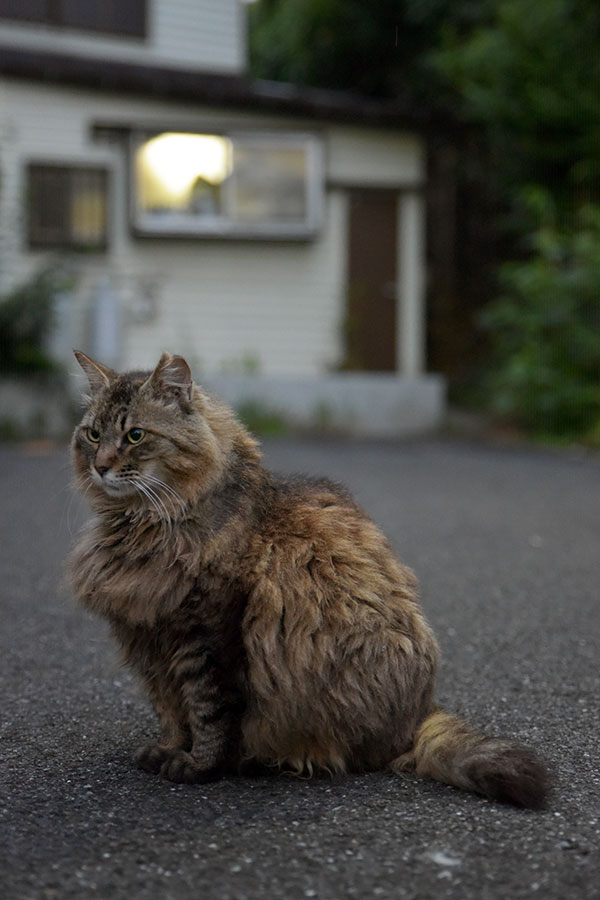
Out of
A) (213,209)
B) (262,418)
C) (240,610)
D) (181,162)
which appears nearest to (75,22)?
(181,162)

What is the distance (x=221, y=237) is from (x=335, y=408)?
2.46 meters

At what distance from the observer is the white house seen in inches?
478

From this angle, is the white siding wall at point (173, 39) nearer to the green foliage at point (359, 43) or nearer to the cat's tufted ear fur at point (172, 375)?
the green foliage at point (359, 43)

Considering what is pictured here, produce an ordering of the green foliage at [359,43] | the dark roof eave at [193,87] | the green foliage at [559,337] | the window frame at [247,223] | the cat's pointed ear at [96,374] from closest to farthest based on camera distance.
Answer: the cat's pointed ear at [96,374], the green foliage at [559,337], the dark roof eave at [193,87], the window frame at [247,223], the green foliage at [359,43]

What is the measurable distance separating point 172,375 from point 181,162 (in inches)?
407

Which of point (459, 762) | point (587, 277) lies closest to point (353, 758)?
point (459, 762)

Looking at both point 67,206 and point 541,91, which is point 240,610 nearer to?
point 67,206

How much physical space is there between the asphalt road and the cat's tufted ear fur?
0.73 m

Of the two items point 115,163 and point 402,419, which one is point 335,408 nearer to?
point 402,419

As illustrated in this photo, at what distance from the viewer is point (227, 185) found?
1282cm

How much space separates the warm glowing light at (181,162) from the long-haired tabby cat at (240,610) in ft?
33.1

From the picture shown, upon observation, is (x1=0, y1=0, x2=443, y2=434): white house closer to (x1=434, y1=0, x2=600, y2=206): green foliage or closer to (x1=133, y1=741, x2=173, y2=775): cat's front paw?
(x1=434, y1=0, x2=600, y2=206): green foliage

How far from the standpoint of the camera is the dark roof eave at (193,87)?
11.9m

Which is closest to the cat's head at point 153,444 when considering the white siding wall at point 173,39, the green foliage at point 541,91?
the white siding wall at point 173,39
